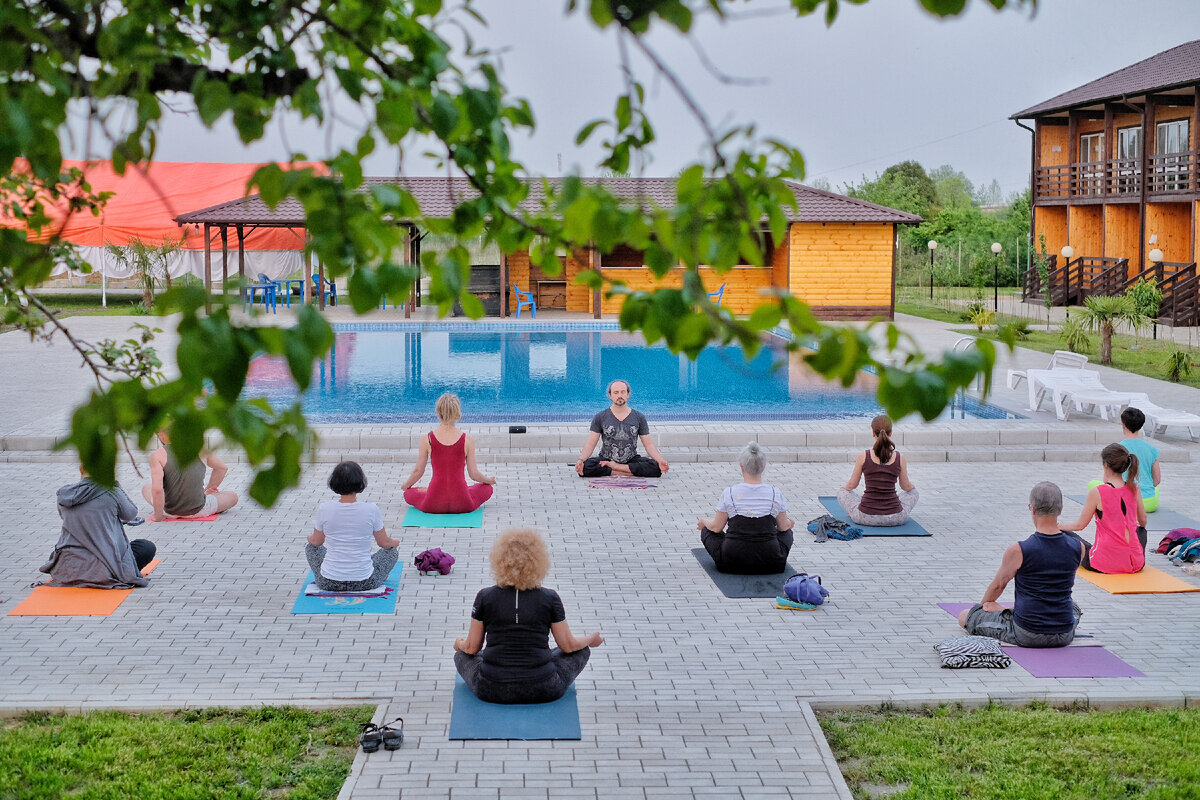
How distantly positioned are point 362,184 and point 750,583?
618 cm

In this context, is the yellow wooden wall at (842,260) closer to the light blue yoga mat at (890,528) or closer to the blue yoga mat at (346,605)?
the light blue yoga mat at (890,528)

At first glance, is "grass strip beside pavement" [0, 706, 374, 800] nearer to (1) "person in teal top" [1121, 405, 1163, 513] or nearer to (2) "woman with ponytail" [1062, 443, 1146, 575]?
(2) "woman with ponytail" [1062, 443, 1146, 575]

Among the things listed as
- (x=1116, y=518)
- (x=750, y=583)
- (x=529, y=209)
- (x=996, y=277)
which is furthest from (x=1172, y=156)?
(x=750, y=583)

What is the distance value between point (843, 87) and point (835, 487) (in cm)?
9354

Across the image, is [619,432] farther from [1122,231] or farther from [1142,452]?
[1122,231]

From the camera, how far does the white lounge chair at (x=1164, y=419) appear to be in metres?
14.1

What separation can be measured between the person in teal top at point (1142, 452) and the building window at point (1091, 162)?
28.4 metres

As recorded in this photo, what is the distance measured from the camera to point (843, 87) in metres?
99.8

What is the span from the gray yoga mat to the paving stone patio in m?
0.12

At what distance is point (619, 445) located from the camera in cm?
1212

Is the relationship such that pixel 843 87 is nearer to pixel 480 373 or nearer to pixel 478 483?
pixel 480 373

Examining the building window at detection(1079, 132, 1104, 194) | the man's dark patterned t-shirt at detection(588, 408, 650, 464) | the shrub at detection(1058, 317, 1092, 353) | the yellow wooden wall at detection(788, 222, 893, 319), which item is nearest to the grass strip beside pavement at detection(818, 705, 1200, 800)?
the man's dark patterned t-shirt at detection(588, 408, 650, 464)

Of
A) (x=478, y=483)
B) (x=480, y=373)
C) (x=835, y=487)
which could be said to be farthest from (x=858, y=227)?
(x=478, y=483)

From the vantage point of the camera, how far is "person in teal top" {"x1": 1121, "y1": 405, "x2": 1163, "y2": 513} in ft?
31.3
